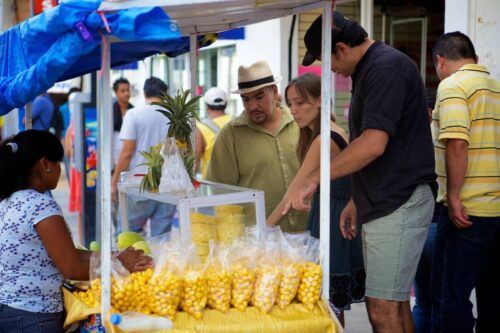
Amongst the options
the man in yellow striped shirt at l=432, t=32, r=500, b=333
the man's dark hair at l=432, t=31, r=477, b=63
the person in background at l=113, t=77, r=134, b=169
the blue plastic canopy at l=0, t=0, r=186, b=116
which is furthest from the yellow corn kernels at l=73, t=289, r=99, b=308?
the person in background at l=113, t=77, r=134, b=169

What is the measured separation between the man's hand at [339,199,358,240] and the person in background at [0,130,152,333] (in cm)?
112

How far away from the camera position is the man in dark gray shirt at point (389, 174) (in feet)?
11.4

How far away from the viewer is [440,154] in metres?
4.57

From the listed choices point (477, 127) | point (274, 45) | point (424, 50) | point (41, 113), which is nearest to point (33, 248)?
point (477, 127)

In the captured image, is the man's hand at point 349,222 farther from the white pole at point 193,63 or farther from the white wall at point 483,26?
the white wall at point 483,26

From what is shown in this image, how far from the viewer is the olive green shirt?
4.87m

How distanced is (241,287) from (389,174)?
0.85 m

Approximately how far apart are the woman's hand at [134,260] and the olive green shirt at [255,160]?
4.53 feet

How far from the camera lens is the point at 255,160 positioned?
4871 millimetres

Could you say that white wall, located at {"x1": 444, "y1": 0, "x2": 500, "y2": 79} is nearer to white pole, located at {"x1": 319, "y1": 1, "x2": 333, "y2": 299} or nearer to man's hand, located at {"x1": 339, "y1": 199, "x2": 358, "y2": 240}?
man's hand, located at {"x1": 339, "y1": 199, "x2": 358, "y2": 240}

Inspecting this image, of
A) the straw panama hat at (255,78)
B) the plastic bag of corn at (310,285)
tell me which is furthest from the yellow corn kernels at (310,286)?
the straw panama hat at (255,78)

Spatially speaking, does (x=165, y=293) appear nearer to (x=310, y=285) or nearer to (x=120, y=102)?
(x=310, y=285)

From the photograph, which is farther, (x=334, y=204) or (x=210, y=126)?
(x=210, y=126)

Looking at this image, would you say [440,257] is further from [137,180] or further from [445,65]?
[137,180]
